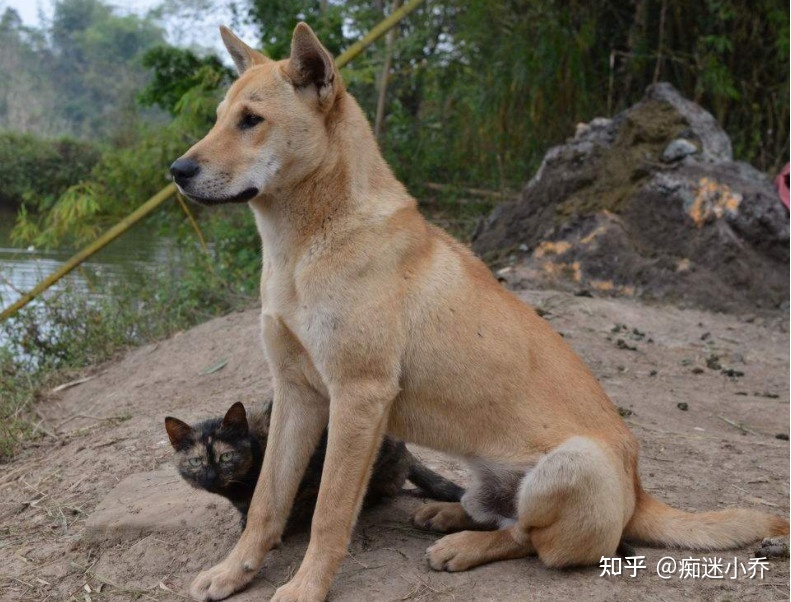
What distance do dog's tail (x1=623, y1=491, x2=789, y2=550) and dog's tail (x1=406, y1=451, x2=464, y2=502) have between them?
868 mm

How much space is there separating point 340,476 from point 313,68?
156cm

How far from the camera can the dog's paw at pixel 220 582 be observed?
3.52m

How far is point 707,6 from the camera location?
1091 cm

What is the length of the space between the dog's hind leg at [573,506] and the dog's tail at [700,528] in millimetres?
253

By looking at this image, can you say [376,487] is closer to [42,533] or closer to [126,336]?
[42,533]

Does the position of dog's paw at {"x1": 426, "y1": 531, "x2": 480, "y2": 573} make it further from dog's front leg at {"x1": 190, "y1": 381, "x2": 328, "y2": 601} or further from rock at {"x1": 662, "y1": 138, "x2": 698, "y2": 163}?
rock at {"x1": 662, "y1": 138, "x2": 698, "y2": 163}

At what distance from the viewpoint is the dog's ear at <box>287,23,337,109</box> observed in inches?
138

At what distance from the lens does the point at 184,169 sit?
3.35 m

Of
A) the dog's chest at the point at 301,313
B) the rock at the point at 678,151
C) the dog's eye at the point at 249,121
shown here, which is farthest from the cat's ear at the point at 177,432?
the rock at the point at 678,151

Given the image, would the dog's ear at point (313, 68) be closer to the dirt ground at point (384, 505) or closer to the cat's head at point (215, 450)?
the cat's head at point (215, 450)

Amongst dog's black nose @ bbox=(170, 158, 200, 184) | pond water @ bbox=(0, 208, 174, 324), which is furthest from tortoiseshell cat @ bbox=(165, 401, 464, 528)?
pond water @ bbox=(0, 208, 174, 324)

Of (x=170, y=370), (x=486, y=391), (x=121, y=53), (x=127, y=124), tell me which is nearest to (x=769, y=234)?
(x=170, y=370)

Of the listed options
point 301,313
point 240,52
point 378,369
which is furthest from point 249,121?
point 378,369

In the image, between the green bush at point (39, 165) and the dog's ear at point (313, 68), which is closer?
the dog's ear at point (313, 68)
